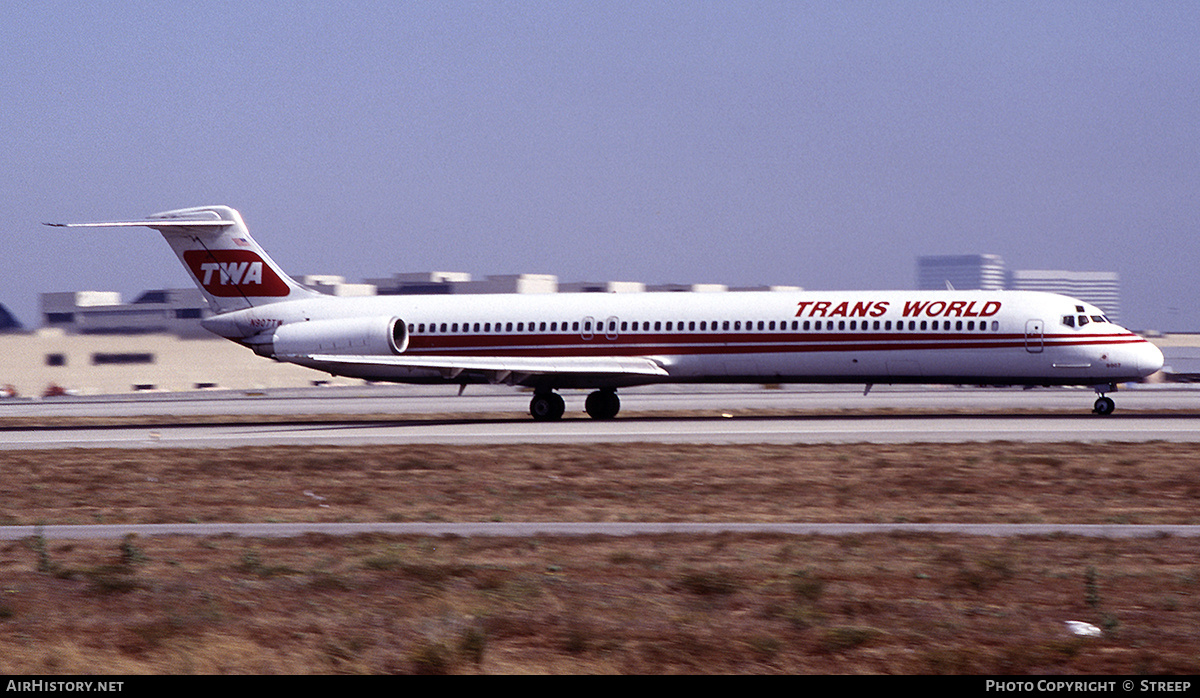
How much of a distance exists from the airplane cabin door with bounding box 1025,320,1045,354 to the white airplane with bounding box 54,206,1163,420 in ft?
0.09

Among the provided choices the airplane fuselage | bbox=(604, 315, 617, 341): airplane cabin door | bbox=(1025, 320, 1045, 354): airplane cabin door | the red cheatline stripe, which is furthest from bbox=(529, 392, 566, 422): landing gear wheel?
bbox=(1025, 320, 1045, 354): airplane cabin door

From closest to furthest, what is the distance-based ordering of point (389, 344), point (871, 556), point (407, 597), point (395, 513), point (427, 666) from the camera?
1. point (427, 666)
2. point (407, 597)
3. point (871, 556)
4. point (395, 513)
5. point (389, 344)

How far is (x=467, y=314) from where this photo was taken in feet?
126

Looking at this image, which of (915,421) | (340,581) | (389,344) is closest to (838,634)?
(340,581)

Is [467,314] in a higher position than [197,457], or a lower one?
higher

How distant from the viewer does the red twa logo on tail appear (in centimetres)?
3947

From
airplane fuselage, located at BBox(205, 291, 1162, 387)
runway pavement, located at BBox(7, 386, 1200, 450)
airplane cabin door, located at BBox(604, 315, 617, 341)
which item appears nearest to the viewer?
runway pavement, located at BBox(7, 386, 1200, 450)

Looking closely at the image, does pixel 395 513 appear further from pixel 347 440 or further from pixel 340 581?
pixel 347 440

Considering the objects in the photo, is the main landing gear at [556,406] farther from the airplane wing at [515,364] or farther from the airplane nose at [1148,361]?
the airplane nose at [1148,361]

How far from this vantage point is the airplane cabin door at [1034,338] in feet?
110

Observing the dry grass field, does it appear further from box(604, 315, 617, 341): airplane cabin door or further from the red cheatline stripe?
box(604, 315, 617, 341): airplane cabin door

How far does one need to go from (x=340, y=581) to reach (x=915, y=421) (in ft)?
77.7

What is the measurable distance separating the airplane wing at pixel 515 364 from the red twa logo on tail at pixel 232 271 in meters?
4.07

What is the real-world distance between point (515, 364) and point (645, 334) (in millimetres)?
3853
